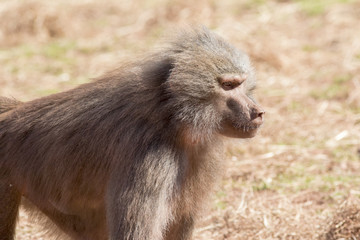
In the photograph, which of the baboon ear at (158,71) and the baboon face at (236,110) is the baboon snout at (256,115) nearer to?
the baboon face at (236,110)

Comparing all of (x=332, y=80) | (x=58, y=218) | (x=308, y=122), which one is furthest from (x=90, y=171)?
(x=332, y=80)

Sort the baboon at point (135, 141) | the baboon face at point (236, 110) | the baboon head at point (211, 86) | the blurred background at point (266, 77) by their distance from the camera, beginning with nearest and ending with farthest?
the baboon at point (135, 141), the baboon head at point (211, 86), the baboon face at point (236, 110), the blurred background at point (266, 77)

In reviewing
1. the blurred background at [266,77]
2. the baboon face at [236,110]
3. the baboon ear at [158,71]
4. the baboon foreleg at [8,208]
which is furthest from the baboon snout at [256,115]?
the baboon foreleg at [8,208]

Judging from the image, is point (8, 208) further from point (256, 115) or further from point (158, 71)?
point (256, 115)

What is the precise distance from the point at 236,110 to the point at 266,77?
5.20 metres

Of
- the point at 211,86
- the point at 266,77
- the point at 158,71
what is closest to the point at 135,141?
the point at 158,71

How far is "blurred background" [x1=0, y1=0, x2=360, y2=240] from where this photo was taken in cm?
585

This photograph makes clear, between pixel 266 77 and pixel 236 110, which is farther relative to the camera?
pixel 266 77

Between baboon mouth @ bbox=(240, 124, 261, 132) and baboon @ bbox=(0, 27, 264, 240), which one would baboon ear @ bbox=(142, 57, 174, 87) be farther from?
baboon mouth @ bbox=(240, 124, 261, 132)

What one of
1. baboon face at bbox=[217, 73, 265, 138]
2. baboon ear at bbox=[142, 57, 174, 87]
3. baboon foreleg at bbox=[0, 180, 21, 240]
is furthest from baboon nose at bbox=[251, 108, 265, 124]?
baboon foreleg at bbox=[0, 180, 21, 240]

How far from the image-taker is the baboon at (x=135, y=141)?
4.31m

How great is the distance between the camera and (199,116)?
4.44m

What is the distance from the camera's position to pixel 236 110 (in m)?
4.54

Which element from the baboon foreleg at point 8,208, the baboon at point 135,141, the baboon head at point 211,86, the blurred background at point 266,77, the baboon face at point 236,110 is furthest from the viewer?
the blurred background at point 266,77
